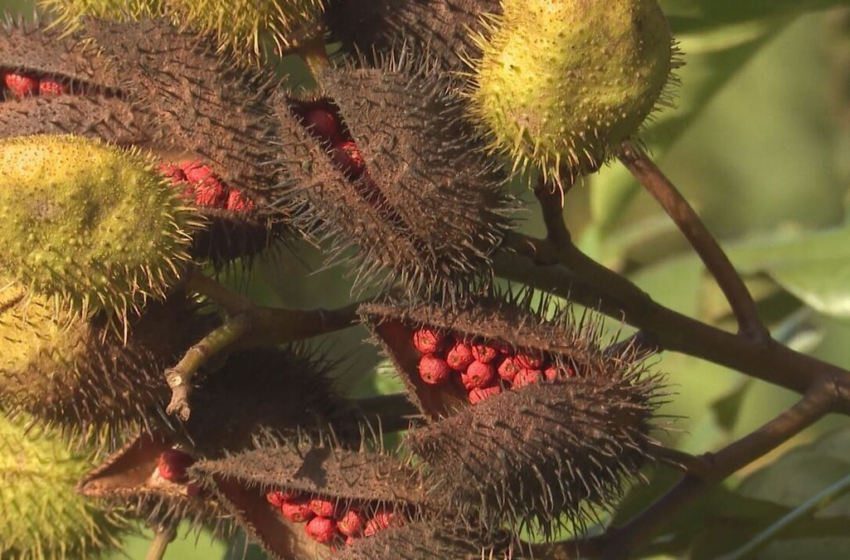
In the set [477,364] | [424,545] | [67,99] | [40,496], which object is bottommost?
[40,496]

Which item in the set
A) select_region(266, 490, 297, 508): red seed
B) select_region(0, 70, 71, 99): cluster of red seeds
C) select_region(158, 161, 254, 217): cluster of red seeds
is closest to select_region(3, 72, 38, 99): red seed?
select_region(0, 70, 71, 99): cluster of red seeds

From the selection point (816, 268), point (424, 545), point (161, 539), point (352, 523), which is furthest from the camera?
point (816, 268)

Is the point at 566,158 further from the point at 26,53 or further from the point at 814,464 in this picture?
the point at 814,464

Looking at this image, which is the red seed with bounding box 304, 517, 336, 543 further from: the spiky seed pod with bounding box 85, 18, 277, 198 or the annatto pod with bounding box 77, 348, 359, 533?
the spiky seed pod with bounding box 85, 18, 277, 198

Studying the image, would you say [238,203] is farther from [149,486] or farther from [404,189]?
[149,486]

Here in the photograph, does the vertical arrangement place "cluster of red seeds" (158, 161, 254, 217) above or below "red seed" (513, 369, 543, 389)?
below

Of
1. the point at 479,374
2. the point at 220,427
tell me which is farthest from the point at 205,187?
the point at 479,374
